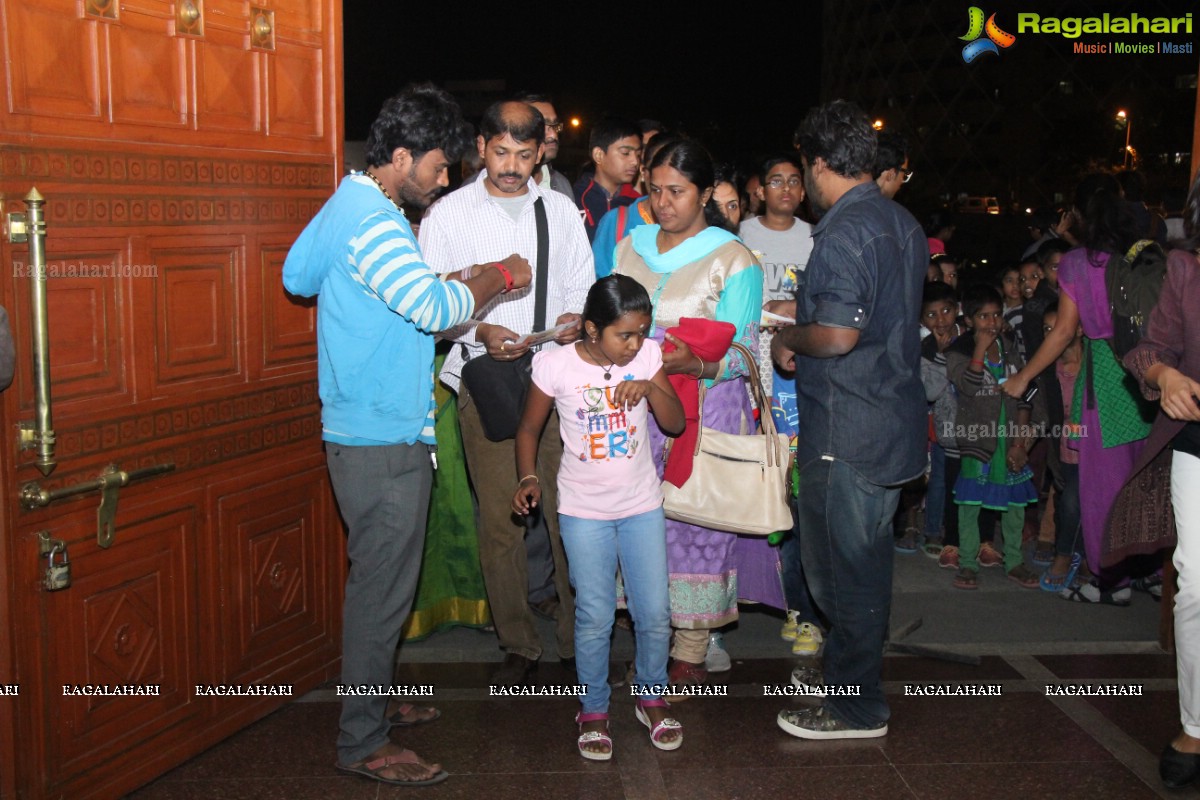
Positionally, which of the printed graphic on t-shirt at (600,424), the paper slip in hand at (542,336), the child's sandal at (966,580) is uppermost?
the paper slip in hand at (542,336)

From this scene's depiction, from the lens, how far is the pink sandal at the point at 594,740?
10.9 feet

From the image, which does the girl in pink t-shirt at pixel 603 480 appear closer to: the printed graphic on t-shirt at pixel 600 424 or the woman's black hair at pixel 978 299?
the printed graphic on t-shirt at pixel 600 424

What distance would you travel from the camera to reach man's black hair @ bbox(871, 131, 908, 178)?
447 cm

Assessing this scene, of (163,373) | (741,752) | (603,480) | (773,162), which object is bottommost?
(741,752)

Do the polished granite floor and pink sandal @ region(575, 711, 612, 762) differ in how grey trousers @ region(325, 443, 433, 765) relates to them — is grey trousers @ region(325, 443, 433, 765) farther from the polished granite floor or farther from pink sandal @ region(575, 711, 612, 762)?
pink sandal @ region(575, 711, 612, 762)

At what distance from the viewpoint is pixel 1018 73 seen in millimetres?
32875

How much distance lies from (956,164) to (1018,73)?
468cm

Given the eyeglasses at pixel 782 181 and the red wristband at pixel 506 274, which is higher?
the eyeglasses at pixel 782 181

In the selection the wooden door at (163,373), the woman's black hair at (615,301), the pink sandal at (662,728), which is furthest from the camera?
the pink sandal at (662,728)

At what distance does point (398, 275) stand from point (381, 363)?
0.29 meters

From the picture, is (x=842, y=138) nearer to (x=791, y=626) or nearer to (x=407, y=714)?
(x=791, y=626)

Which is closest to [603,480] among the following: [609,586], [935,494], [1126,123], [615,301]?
[609,586]

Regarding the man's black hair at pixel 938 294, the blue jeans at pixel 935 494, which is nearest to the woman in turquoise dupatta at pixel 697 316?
the blue jeans at pixel 935 494

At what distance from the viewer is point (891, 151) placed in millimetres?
4512
